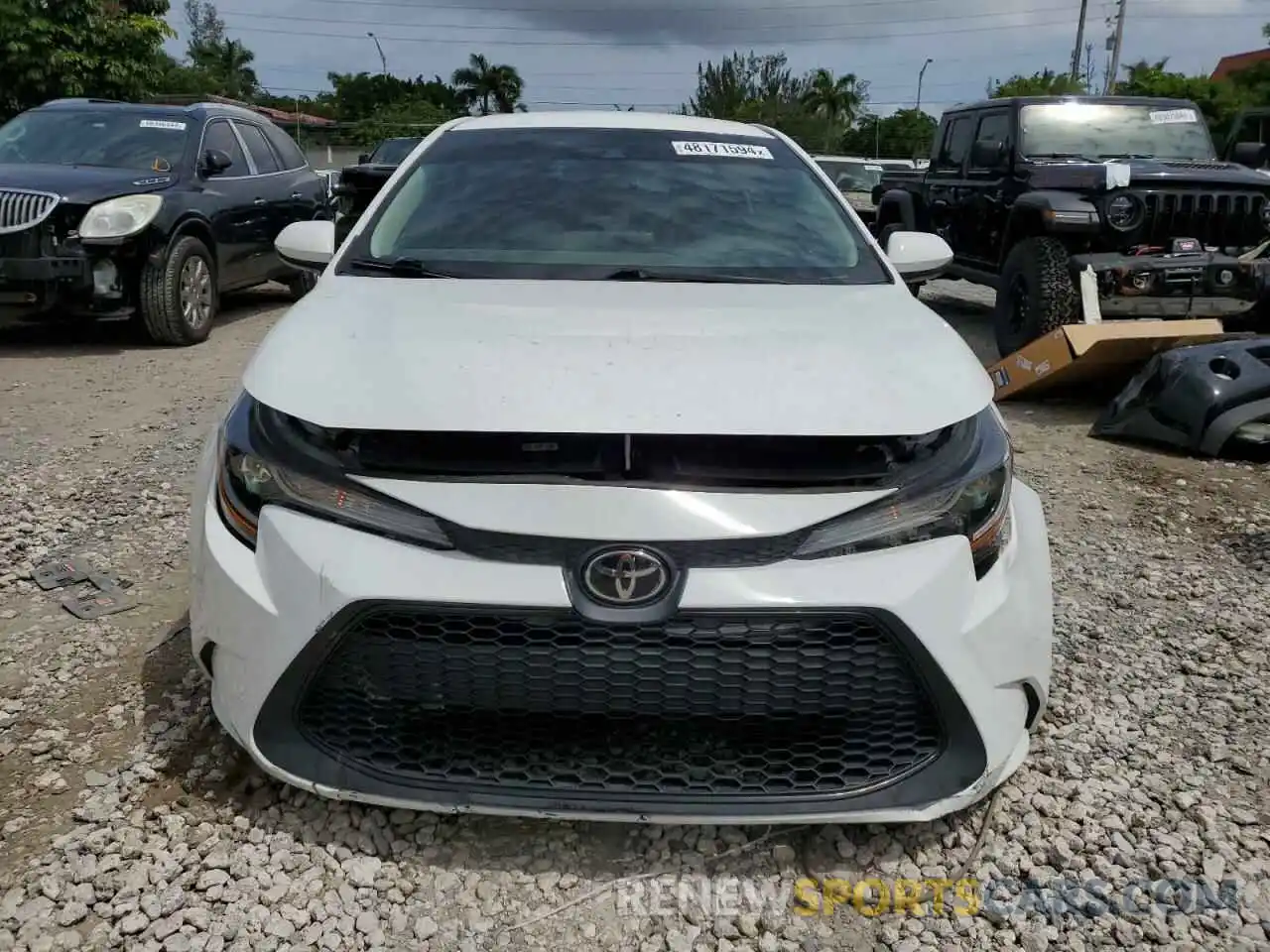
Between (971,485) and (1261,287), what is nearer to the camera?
(971,485)

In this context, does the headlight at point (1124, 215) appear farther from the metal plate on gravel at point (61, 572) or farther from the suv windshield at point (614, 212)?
the metal plate on gravel at point (61, 572)

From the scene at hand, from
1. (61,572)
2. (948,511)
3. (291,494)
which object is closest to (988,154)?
(948,511)

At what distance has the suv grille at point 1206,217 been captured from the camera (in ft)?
21.7

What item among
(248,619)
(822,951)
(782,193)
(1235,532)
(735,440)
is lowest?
(1235,532)

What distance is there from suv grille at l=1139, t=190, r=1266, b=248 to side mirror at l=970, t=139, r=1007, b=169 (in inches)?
54.9

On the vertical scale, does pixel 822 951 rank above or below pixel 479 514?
below

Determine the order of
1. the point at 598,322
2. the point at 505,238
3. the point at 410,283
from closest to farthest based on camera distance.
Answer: the point at 598,322
the point at 410,283
the point at 505,238

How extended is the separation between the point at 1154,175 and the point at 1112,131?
1184mm

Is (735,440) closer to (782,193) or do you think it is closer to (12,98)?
(782,193)

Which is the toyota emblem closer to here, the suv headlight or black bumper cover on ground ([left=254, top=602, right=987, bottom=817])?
black bumper cover on ground ([left=254, top=602, right=987, bottom=817])

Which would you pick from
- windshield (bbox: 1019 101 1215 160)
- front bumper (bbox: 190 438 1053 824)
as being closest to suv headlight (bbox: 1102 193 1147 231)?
windshield (bbox: 1019 101 1215 160)

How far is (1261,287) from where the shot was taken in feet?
21.0

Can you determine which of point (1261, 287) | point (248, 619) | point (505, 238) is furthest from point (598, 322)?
point (1261, 287)

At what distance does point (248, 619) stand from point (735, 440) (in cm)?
95
